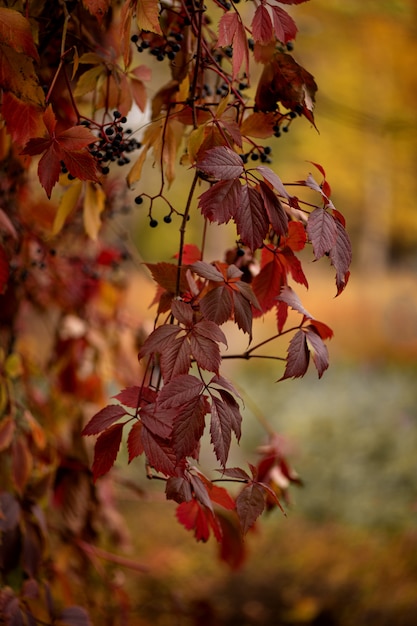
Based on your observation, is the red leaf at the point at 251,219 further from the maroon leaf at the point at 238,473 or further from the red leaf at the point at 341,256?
the maroon leaf at the point at 238,473

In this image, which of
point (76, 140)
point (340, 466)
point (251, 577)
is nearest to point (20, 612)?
point (76, 140)

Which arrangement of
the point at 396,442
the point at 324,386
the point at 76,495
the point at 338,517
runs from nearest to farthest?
1. the point at 76,495
2. the point at 338,517
3. the point at 396,442
4. the point at 324,386

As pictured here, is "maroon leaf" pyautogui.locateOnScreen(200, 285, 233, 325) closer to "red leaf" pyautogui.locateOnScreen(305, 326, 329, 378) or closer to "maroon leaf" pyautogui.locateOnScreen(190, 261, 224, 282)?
"maroon leaf" pyautogui.locateOnScreen(190, 261, 224, 282)

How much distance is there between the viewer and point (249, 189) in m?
0.79

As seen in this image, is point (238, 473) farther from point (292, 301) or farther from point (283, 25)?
point (283, 25)

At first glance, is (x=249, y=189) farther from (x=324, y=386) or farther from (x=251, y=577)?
(x=324, y=386)

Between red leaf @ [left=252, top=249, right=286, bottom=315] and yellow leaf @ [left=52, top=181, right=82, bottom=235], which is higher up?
yellow leaf @ [left=52, top=181, right=82, bottom=235]

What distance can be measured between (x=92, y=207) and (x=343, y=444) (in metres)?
4.09

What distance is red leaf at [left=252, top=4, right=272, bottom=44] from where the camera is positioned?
34.2 inches

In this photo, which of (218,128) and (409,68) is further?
(409,68)

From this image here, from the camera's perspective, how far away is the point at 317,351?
2.84ft

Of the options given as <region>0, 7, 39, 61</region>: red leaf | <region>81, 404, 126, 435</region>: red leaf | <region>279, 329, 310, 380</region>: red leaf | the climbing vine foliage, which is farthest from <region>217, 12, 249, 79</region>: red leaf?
<region>81, 404, 126, 435</region>: red leaf

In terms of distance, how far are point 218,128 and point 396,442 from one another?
411 centimetres

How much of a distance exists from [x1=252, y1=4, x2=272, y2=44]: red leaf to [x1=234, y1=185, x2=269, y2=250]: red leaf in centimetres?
22
